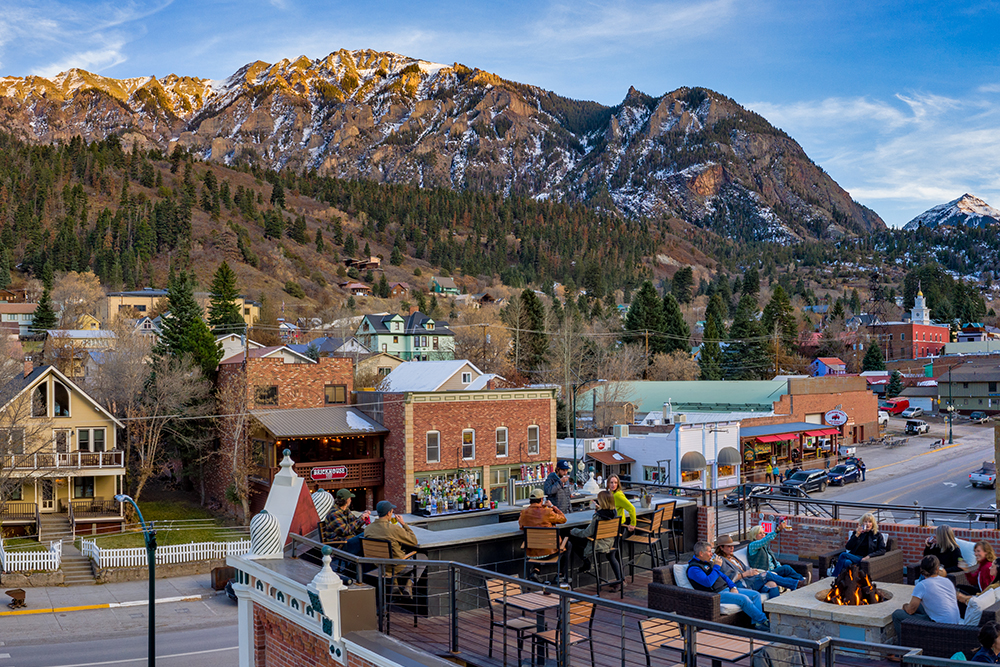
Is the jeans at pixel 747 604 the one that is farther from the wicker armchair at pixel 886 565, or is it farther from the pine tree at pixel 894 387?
the pine tree at pixel 894 387

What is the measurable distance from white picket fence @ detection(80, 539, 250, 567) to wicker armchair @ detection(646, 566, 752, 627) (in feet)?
87.0

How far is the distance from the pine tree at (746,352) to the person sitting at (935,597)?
9595cm

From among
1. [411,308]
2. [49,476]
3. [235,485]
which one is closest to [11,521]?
[49,476]

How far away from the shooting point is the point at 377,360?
76.0m

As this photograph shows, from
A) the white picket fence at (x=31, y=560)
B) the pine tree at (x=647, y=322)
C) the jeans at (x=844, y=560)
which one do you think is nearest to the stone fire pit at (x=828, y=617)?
the jeans at (x=844, y=560)

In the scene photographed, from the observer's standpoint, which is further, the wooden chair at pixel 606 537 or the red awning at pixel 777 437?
the red awning at pixel 777 437

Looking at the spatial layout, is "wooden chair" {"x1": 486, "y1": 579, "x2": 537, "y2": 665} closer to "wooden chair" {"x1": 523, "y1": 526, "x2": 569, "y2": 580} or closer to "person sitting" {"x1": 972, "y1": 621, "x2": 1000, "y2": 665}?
"wooden chair" {"x1": 523, "y1": 526, "x2": 569, "y2": 580}

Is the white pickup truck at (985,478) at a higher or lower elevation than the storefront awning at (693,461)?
lower

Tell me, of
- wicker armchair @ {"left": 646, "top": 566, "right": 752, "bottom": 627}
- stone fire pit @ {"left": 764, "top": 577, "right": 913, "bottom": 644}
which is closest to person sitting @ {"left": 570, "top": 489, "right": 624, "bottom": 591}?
wicker armchair @ {"left": 646, "top": 566, "right": 752, "bottom": 627}

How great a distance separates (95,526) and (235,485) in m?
6.68

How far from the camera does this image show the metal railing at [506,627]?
5.93 meters

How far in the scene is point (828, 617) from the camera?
25.2ft

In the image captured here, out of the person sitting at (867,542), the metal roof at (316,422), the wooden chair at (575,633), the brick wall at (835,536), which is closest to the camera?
the wooden chair at (575,633)

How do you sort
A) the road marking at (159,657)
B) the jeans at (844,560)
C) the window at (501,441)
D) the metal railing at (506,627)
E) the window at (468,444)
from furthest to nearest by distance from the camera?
the window at (501,441) → the window at (468,444) → the road marking at (159,657) → the jeans at (844,560) → the metal railing at (506,627)
